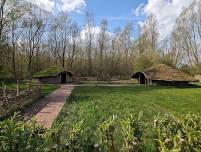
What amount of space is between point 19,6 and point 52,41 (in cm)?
3487

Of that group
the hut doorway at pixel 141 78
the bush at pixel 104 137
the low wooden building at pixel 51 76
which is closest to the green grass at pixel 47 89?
the low wooden building at pixel 51 76

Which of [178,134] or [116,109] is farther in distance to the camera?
[116,109]

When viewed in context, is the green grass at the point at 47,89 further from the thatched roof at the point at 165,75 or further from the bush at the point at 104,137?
the bush at the point at 104,137

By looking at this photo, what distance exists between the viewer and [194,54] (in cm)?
6600

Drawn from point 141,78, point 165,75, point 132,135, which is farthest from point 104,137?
point 141,78

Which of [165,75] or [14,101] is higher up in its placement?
[165,75]

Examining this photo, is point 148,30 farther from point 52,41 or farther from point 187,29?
point 52,41

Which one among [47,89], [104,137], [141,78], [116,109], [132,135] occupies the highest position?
[141,78]

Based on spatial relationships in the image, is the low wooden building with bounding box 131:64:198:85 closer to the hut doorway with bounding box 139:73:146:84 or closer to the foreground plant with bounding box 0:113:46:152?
the hut doorway with bounding box 139:73:146:84

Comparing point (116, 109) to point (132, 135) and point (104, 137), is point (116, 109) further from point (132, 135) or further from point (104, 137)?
point (132, 135)

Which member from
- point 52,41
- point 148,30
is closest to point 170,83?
point 148,30

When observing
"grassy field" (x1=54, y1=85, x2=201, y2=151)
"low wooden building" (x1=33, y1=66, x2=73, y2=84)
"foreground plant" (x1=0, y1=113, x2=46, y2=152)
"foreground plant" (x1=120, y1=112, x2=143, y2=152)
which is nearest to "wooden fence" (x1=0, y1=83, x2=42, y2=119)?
"grassy field" (x1=54, y1=85, x2=201, y2=151)

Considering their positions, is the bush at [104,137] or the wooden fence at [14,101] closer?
the bush at [104,137]

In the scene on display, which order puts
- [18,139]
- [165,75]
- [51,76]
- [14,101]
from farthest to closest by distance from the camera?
1. [51,76]
2. [165,75]
3. [14,101]
4. [18,139]
